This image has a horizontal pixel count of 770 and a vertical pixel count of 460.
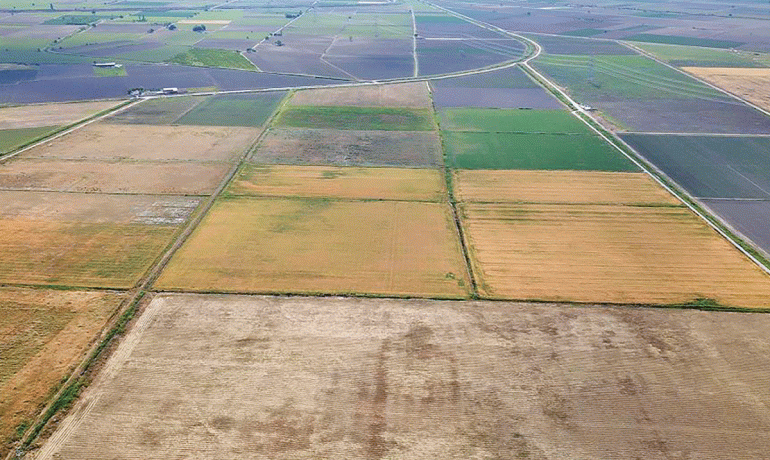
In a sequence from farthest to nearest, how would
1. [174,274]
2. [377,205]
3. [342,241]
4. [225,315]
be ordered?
[377,205]
[342,241]
[174,274]
[225,315]

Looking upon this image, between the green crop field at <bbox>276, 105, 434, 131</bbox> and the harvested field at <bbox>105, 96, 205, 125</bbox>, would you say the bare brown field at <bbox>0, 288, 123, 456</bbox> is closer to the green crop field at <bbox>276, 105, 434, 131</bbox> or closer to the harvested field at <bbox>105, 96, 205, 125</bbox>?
the green crop field at <bbox>276, 105, 434, 131</bbox>

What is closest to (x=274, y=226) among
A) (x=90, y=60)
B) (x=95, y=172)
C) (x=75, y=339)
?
(x=75, y=339)

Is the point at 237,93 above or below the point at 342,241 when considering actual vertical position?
above

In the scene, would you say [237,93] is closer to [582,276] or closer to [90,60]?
[90,60]

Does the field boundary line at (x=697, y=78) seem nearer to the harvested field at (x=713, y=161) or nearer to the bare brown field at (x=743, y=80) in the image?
the bare brown field at (x=743, y=80)

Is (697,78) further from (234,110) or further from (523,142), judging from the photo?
(234,110)

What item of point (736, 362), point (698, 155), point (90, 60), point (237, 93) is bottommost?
point (736, 362)
